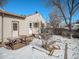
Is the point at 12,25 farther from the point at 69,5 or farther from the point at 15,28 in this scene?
the point at 69,5

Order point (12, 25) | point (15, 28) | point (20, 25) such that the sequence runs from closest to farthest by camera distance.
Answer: point (12, 25) < point (15, 28) < point (20, 25)

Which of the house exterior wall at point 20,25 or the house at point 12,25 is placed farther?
the house exterior wall at point 20,25

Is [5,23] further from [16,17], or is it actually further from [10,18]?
[16,17]

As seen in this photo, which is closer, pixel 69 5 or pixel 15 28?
pixel 15 28

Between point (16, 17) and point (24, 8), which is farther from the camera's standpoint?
point (24, 8)

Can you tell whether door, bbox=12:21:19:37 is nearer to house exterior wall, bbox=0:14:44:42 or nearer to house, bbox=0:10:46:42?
house, bbox=0:10:46:42

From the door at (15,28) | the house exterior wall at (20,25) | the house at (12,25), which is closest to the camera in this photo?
the house at (12,25)

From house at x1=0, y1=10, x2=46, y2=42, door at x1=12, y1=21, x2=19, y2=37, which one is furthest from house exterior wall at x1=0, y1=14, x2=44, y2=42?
door at x1=12, y1=21, x2=19, y2=37

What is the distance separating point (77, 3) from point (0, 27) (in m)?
13.8

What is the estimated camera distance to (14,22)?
42.0 ft

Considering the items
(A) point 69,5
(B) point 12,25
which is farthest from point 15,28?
(A) point 69,5

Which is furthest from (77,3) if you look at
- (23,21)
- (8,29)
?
(8,29)

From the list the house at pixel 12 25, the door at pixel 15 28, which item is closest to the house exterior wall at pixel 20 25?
the house at pixel 12 25

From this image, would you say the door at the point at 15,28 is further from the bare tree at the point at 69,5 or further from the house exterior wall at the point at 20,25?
the bare tree at the point at 69,5
